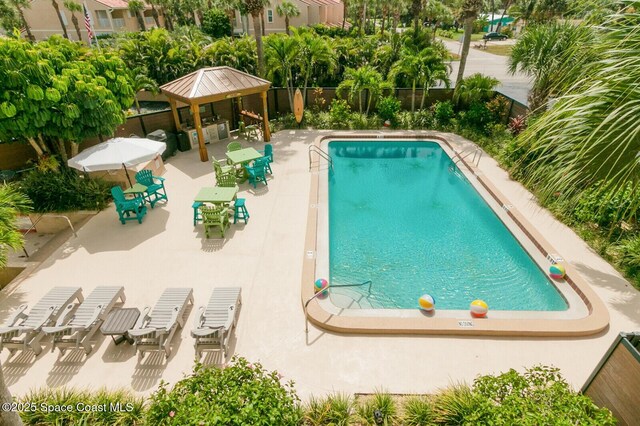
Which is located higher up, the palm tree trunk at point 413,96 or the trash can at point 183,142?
the palm tree trunk at point 413,96

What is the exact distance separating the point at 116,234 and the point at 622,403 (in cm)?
1258

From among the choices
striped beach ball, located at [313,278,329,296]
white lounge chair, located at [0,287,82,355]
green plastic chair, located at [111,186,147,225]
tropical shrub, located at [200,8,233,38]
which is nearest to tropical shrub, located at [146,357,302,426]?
striped beach ball, located at [313,278,329,296]

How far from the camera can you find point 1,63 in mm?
9539

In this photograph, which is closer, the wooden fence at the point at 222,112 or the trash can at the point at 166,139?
the wooden fence at the point at 222,112

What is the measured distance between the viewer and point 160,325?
7.03m

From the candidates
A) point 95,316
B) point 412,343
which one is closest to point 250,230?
point 95,316

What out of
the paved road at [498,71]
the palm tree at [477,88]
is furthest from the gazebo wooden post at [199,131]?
the paved road at [498,71]

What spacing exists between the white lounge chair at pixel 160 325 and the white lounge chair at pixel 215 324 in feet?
1.64

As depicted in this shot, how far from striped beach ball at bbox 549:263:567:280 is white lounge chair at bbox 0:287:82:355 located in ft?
39.1

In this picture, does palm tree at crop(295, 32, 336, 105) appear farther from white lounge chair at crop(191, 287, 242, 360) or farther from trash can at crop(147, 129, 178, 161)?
white lounge chair at crop(191, 287, 242, 360)

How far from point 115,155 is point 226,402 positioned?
9.32m

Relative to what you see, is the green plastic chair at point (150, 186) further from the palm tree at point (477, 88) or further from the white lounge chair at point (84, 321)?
the palm tree at point (477, 88)

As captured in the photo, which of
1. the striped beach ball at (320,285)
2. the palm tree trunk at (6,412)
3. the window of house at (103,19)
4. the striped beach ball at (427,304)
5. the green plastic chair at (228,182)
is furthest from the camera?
the window of house at (103,19)

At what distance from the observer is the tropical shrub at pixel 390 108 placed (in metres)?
19.3
